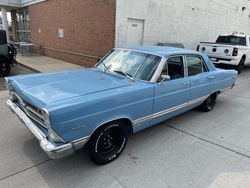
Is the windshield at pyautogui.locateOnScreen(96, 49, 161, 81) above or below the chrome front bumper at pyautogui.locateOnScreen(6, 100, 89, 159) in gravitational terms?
above

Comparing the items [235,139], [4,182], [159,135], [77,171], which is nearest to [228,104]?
[235,139]

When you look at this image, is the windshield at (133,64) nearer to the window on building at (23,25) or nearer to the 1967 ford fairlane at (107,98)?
the 1967 ford fairlane at (107,98)

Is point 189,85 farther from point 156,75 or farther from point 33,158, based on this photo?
point 33,158

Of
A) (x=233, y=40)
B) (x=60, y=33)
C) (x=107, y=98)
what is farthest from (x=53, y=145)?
(x=233, y=40)

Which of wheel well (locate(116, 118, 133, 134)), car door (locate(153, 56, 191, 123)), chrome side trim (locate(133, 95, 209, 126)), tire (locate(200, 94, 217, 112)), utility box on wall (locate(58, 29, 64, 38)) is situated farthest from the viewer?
utility box on wall (locate(58, 29, 64, 38))

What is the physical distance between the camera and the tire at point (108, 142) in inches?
110

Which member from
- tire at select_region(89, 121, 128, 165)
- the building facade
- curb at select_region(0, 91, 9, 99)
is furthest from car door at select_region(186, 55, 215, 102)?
curb at select_region(0, 91, 9, 99)

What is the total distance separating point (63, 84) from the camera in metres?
3.08

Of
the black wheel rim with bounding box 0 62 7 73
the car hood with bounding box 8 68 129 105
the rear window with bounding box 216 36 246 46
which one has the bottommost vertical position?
the black wheel rim with bounding box 0 62 7 73

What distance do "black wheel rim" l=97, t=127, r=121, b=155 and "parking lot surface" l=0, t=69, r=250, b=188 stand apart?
22 cm

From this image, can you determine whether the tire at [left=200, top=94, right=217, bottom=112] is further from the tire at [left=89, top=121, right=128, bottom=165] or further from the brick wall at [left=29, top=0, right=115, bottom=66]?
the brick wall at [left=29, top=0, right=115, bottom=66]

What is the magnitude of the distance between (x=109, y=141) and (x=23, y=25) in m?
18.4

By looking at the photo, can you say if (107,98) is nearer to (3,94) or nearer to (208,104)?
(208,104)

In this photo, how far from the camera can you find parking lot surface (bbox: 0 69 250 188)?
8.88ft
